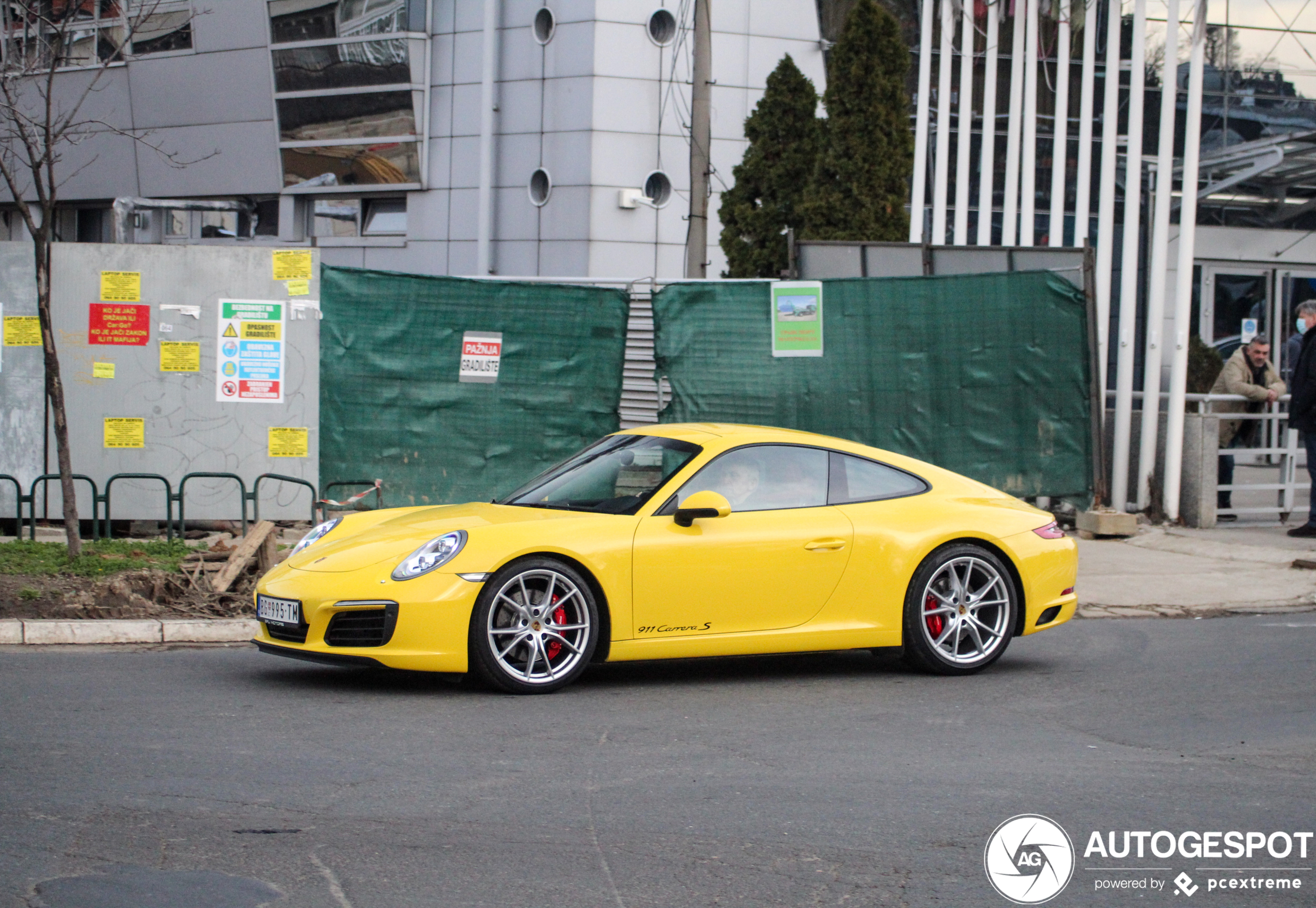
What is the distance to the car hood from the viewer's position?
6.70 m

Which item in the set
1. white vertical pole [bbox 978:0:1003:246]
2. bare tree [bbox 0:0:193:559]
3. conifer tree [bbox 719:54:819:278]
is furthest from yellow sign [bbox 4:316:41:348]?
conifer tree [bbox 719:54:819:278]

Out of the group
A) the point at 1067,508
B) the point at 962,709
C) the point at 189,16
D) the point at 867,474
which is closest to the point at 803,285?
the point at 1067,508

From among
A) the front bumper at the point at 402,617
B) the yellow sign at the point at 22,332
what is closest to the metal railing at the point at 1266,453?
the front bumper at the point at 402,617

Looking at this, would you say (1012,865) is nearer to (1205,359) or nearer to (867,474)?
(867,474)

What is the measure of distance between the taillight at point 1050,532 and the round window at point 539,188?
1560 cm

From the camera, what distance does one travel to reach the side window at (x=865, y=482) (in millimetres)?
7500

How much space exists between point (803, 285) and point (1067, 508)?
131 inches

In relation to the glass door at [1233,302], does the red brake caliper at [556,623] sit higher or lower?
lower

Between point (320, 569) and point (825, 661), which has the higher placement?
point (320, 569)

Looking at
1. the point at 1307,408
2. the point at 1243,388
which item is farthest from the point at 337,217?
the point at 1307,408

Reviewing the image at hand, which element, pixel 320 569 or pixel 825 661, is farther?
pixel 825 661

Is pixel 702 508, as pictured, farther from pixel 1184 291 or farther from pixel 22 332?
pixel 1184 291

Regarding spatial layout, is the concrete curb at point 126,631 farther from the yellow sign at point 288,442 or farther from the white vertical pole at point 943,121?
the white vertical pole at point 943,121

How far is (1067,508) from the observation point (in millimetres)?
13203
